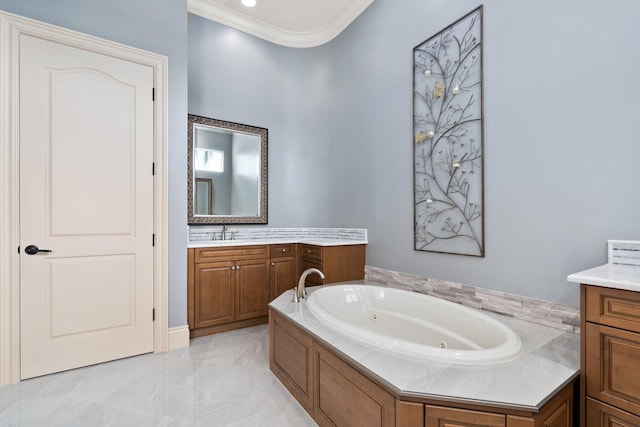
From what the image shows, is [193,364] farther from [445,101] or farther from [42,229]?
[445,101]

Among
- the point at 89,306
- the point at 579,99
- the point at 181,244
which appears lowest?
the point at 89,306

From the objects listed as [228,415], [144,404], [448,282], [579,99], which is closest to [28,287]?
[144,404]

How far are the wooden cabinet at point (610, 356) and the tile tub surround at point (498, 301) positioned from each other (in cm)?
58

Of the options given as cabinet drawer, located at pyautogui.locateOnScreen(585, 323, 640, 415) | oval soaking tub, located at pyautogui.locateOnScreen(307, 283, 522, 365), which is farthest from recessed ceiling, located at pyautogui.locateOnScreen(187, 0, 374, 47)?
cabinet drawer, located at pyautogui.locateOnScreen(585, 323, 640, 415)

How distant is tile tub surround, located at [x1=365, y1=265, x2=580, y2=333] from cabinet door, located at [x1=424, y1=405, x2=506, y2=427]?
1031 millimetres

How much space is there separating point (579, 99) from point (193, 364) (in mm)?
3130

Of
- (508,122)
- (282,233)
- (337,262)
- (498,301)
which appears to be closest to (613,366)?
(498,301)

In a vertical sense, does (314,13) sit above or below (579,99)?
above

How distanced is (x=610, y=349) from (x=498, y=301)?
2.83ft

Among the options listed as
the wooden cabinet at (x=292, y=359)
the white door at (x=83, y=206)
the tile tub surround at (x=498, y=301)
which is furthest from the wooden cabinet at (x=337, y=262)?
the white door at (x=83, y=206)

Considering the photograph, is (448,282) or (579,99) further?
(448,282)

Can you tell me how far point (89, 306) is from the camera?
7.40 ft

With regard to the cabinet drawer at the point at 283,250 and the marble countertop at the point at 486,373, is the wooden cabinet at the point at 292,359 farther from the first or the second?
the cabinet drawer at the point at 283,250

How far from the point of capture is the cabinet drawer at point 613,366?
3.48 feet
